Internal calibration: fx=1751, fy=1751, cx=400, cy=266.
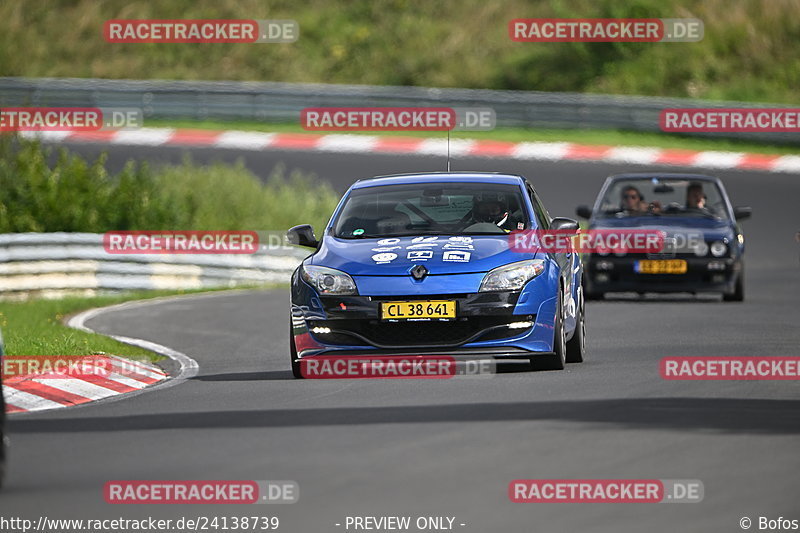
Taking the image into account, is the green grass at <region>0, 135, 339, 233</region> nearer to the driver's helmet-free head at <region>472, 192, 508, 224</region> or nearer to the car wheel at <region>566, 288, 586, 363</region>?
the driver's helmet-free head at <region>472, 192, 508, 224</region>

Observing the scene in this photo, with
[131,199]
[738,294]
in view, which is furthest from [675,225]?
[131,199]

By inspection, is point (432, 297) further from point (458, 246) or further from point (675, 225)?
point (675, 225)

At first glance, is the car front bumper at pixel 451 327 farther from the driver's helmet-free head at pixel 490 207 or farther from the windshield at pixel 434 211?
the driver's helmet-free head at pixel 490 207

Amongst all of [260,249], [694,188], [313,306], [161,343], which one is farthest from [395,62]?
[313,306]

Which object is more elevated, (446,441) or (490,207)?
(490,207)

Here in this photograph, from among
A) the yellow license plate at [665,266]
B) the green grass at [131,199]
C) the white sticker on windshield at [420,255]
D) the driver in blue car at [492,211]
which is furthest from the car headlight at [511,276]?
the green grass at [131,199]

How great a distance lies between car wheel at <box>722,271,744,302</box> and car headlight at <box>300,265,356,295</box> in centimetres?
840

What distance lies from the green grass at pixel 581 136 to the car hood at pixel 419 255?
69.8ft

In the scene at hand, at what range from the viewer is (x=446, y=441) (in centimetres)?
917

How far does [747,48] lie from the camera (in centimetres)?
4131

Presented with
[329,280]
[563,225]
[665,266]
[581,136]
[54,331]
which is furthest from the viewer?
[581,136]

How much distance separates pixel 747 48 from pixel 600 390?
31.4 metres

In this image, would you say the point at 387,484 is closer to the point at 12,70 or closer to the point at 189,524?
the point at 189,524

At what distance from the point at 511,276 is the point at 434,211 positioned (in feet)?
4.64
